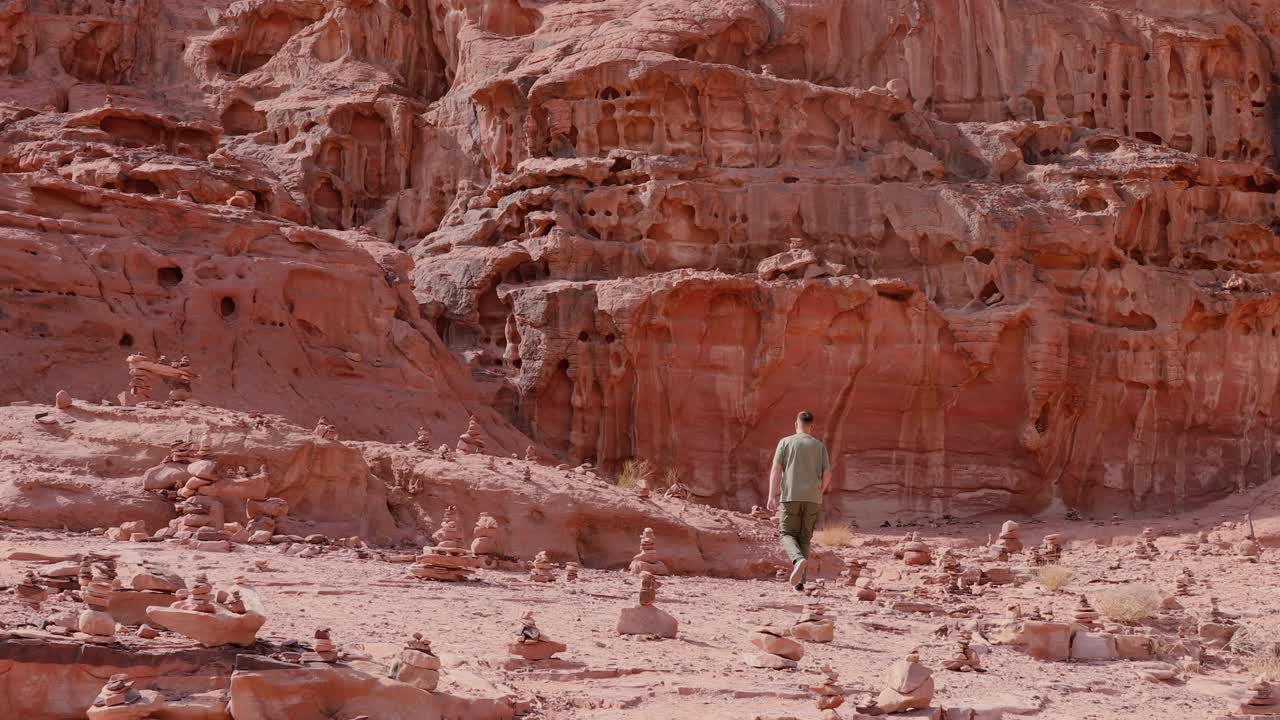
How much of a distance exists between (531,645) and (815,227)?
73.0 feet

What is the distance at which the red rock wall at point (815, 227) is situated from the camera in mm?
28359

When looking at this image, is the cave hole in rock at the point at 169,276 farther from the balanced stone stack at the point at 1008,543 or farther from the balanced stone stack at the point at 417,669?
the balanced stone stack at the point at 417,669

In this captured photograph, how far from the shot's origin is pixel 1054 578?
16031mm

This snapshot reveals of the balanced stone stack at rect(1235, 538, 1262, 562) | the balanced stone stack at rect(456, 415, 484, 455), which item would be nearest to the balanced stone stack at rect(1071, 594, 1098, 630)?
the balanced stone stack at rect(1235, 538, 1262, 562)

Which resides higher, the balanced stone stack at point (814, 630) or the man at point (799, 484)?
the man at point (799, 484)

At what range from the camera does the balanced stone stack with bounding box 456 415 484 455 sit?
66.2ft

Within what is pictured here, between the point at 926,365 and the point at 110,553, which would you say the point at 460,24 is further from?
the point at 110,553

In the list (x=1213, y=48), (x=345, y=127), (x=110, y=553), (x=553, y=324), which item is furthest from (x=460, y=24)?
(x=110, y=553)

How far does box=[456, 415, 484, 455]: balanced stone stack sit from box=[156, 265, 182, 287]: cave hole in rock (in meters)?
5.31

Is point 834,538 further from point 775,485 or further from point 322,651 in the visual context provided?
point 322,651

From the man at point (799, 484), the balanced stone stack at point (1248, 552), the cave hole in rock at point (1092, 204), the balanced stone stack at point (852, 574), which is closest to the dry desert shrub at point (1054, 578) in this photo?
the balanced stone stack at point (852, 574)

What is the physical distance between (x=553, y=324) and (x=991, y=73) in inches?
507

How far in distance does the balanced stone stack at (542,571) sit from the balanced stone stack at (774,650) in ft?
12.3

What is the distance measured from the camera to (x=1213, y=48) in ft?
111
